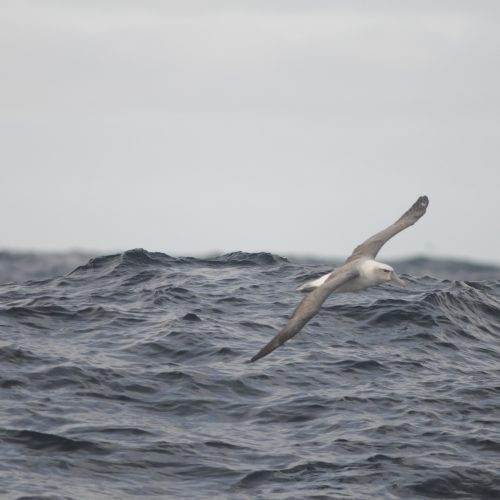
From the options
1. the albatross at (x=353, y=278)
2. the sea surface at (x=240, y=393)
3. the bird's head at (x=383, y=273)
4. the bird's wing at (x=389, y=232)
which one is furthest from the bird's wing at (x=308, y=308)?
the bird's wing at (x=389, y=232)

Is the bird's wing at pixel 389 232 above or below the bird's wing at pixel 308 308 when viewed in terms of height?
above

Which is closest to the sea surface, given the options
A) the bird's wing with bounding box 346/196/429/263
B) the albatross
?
the albatross

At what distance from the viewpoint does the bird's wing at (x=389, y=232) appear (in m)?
20.4

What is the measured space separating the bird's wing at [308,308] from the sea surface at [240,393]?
5.09 ft

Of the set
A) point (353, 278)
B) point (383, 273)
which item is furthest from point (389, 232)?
point (353, 278)

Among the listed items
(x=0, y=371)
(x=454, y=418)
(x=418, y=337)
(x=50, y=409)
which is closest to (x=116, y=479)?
(x=50, y=409)

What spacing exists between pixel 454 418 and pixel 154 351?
19.3 ft

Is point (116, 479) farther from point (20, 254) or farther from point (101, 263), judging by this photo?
point (20, 254)

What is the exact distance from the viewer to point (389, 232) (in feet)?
71.8

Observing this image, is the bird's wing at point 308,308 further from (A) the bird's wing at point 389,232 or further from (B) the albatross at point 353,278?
(A) the bird's wing at point 389,232

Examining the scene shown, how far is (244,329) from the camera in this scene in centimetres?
2091

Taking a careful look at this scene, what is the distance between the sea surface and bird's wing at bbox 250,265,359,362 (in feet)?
5.09

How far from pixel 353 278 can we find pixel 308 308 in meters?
2.53

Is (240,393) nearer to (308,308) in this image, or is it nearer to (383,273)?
(308,308)
